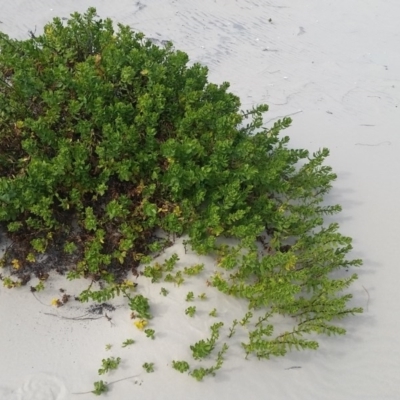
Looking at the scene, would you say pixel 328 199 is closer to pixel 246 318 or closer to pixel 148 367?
pixel 246 318

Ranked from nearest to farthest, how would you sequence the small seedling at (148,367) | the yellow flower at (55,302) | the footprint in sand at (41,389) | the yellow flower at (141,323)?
the footprint in sand at (41,389) → the small seedling at (148,367) → the yellow flower at (141,323) → the yellow flower at (55,302)

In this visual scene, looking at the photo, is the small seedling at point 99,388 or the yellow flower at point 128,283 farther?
the yellow flower at point 128,283

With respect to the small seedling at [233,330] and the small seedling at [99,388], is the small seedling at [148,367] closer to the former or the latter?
the small seedling at [99,388]

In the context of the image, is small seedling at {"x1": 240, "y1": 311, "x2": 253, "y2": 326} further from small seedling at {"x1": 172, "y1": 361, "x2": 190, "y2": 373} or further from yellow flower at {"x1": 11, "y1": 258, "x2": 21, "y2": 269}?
yellow flower at {"x1": 11, "y1": 258, "x2": 21, "y2": 269}

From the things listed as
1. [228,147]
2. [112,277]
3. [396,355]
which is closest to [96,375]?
[112,277]

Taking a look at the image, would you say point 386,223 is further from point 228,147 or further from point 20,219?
point 20,219

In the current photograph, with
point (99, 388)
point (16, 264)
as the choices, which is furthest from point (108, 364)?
point (16, 264)

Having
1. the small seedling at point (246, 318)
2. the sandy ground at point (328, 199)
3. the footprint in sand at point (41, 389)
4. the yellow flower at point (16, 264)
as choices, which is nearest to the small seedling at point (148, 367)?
the sandy ground at point (328, 199)
